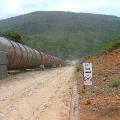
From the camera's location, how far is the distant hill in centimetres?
14112

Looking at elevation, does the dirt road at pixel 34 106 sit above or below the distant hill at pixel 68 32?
below

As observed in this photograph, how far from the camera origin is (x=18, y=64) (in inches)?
1232

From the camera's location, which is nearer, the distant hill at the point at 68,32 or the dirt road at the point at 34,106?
the dirt road at the point at 34,106

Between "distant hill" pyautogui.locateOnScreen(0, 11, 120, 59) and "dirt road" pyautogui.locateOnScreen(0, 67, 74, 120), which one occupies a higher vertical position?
"distant hill" pyautogui.locateOnScreen(0, 11, 120, 59)

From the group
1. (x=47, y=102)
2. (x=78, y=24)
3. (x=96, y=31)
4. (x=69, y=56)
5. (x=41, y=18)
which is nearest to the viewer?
(x=47, y=102)

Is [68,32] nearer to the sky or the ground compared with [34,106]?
nearer to the sky

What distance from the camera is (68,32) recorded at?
17112cm

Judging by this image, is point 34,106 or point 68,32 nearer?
point 34,106

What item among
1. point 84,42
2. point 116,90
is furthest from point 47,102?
point 84,42

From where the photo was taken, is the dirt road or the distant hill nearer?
the dirt road

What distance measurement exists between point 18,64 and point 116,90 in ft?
52.9

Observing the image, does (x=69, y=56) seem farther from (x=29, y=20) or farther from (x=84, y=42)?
(x=29, y=20)

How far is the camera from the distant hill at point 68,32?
463 ft

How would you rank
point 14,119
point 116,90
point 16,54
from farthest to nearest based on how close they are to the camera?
1. point 16,54
2. point 116,90
3. point 14,119
